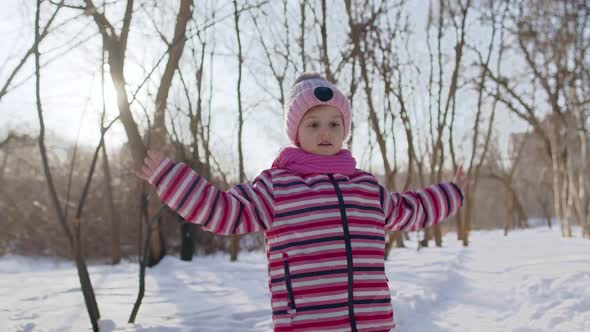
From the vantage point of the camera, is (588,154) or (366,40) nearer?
(366,40)

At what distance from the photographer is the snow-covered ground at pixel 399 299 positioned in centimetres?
361

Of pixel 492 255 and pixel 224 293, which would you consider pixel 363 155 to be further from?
pixel 224 293

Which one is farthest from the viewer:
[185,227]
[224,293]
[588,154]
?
[185,227]

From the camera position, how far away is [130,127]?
3564 millimetres

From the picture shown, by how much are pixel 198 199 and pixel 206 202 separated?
3 centimetres

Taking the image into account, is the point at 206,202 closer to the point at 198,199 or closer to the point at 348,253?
the point at 198,199

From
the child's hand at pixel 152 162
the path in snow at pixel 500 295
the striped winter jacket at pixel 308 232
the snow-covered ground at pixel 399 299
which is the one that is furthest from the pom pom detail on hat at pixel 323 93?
the path in snow at pixel 500 295

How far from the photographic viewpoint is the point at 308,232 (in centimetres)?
164

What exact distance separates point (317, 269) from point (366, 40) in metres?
7.07

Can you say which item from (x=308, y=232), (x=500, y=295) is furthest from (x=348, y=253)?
(x=500, y=295)

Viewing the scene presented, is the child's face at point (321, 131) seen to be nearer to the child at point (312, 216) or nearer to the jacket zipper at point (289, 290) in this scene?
the child at point (312, 216)

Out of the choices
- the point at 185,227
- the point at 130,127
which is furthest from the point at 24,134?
the point at 130,127

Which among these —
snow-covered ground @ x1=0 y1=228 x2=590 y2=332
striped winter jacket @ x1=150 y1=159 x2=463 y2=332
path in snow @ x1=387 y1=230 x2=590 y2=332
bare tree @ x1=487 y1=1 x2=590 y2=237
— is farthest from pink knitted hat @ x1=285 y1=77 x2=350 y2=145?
bare tree @ x1=487 y1=1 x2=590 y2=237

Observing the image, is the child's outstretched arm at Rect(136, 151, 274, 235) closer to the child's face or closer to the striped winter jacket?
the striped winter jacket
